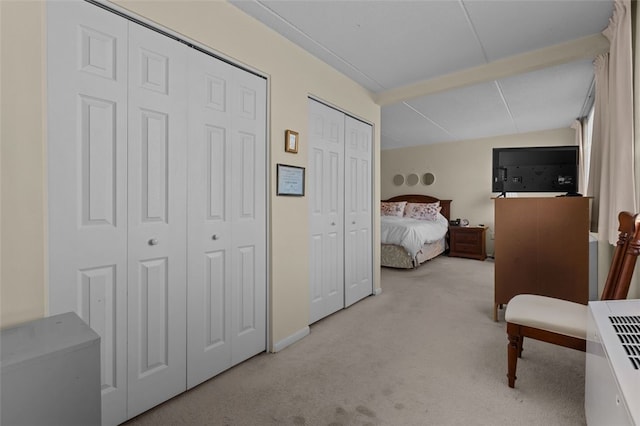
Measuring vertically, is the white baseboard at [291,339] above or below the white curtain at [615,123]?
below

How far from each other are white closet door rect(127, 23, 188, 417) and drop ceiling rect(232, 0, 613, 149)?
0.75 meters

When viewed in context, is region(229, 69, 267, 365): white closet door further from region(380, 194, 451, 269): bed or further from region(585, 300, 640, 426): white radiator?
region(380, 194, 451, 269): bed

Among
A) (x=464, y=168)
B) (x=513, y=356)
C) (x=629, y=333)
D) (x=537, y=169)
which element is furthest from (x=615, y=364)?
(x=464, y=168)

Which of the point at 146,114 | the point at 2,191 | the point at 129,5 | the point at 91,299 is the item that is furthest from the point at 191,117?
the point at 91,299

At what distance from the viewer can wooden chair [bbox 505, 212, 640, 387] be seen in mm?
1458

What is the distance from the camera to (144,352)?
5.33ft

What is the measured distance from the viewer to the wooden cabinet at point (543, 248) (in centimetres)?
259

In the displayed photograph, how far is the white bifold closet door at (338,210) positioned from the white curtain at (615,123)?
2045mm

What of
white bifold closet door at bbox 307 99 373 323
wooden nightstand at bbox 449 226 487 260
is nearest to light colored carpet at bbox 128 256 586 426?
white bifold closet door at bbox 307 99 373 323

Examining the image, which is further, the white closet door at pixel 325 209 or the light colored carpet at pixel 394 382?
the white closet door at pixel 325 209

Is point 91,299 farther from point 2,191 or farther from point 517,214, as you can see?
point 517,214

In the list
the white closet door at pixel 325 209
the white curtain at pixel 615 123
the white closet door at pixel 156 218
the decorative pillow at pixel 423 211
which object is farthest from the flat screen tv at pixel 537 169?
the decorative pillow at pixel 423 211

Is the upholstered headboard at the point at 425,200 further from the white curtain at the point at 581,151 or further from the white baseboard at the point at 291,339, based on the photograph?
the white baseboard at the point at 291,339

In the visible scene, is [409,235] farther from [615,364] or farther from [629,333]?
[615,364]
